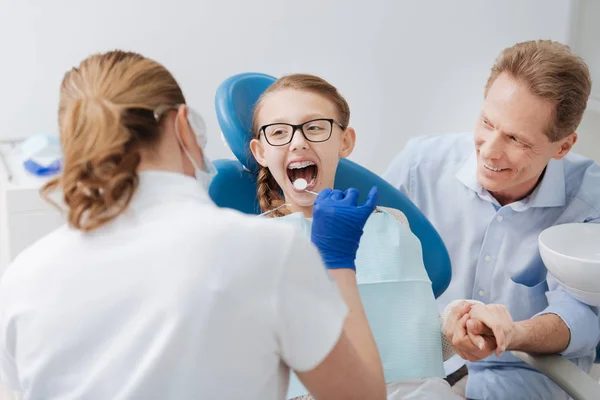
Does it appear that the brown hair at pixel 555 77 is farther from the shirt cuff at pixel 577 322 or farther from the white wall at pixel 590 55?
the white wall at pixel 590 55

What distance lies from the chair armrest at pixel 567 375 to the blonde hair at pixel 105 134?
1026 millimetres

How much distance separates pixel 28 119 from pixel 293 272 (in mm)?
1768

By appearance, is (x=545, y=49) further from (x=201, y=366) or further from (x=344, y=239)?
(x=201, y=366)

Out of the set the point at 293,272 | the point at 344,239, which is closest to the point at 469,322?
the point at 344,239

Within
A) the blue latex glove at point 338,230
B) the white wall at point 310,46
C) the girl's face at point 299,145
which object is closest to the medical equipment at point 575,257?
the girl's face at point 299,145

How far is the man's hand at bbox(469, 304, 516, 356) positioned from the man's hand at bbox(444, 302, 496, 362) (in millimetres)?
12

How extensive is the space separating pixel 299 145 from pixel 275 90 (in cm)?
16

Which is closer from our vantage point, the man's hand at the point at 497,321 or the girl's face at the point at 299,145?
the man's hand at the point at 497,321

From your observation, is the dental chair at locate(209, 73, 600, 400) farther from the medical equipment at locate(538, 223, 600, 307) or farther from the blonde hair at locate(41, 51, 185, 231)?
the blonde hair at locate(41, 51, 185, 231)

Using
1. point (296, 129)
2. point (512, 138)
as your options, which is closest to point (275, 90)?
point (296, 129)

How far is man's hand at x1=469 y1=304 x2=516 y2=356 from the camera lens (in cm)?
144

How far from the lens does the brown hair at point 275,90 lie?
65.3 inches

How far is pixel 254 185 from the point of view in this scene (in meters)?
1.75

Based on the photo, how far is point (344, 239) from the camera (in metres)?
1.13
